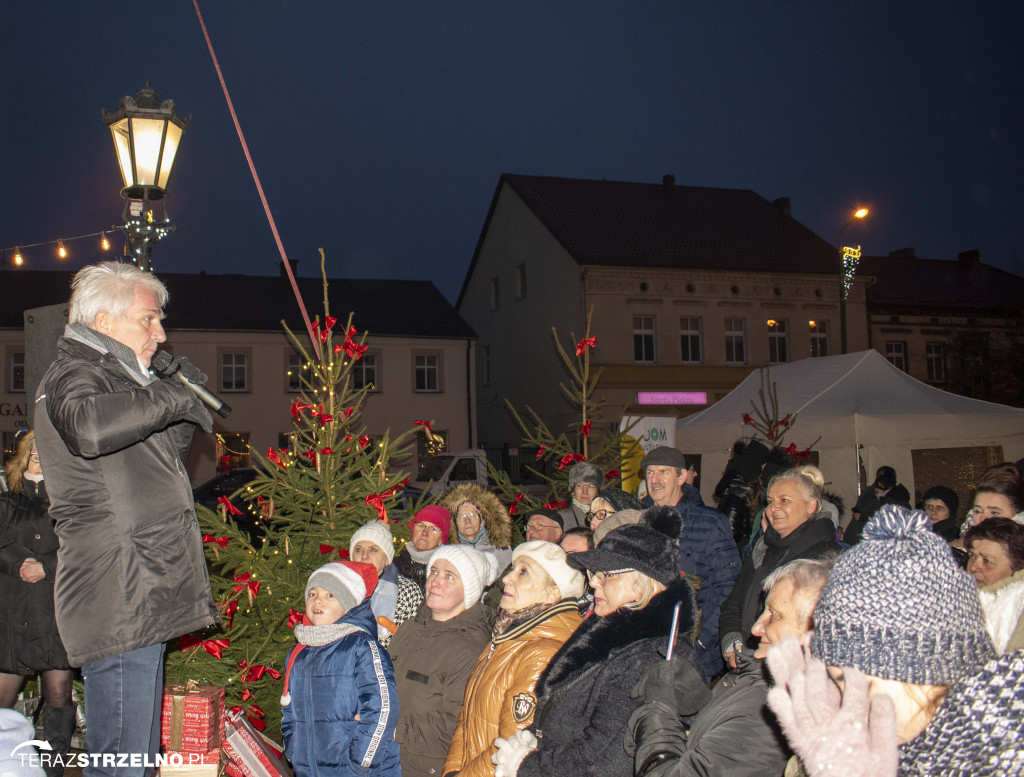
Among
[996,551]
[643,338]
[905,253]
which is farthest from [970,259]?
[996,551]

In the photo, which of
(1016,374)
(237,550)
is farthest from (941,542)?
(1016,374)

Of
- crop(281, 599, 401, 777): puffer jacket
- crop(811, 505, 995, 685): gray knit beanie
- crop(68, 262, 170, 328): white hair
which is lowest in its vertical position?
crop(281, 599, 401, 777): puffer jacket

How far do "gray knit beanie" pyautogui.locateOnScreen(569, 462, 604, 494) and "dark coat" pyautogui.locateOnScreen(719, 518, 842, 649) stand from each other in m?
2.03

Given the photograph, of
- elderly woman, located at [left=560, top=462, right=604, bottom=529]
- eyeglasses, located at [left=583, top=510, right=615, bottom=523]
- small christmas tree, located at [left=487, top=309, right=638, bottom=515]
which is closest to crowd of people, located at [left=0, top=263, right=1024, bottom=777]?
eyeglasses, located at [left=583, top=510, right=615, bottom=523]

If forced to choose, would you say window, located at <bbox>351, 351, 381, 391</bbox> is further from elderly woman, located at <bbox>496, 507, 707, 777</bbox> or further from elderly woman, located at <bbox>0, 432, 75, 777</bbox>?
elderly woman, located at <bbox>496, 507, 707, 777</bbox>

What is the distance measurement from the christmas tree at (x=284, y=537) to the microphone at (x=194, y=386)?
2150 millimetres

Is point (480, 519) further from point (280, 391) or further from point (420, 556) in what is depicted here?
point (280, 391)

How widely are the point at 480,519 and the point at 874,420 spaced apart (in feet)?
29.4

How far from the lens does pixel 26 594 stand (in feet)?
15.1

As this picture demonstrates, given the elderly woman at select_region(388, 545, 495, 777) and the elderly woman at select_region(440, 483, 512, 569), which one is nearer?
the elderly woman at select_region(388, 545, 495, 777)

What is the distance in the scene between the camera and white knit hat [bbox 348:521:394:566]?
5.01 metres

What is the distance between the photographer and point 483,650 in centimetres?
388

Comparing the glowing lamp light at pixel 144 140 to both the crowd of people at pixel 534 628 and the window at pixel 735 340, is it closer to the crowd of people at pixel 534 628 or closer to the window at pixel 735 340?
the crowd of people at pixel 534 628

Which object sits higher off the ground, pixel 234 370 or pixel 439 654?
pixel 234 370
